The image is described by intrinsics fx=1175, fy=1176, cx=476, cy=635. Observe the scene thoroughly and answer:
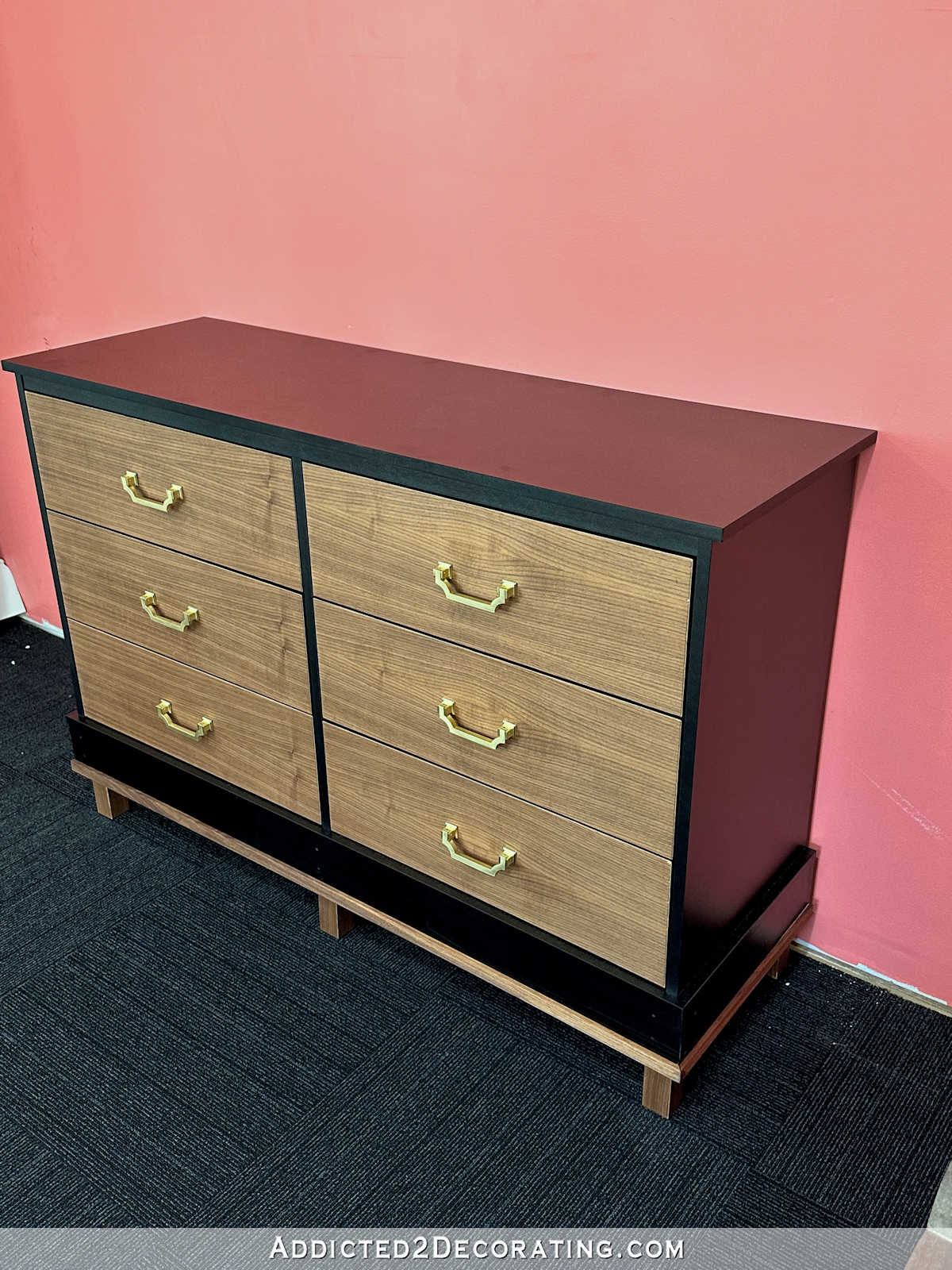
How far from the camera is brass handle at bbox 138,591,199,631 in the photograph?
1.75 metres

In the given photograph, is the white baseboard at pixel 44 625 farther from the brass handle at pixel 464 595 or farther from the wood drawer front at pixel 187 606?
the brass handle at pixel 464 595

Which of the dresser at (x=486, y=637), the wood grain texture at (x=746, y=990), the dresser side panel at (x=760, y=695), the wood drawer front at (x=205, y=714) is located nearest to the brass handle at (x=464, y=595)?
the dresser at (x=486, y=637)

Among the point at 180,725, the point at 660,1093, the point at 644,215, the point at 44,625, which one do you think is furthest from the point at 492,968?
the point at 44,625

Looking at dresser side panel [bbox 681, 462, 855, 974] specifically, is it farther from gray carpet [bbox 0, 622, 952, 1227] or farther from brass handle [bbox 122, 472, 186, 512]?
brass handle [bbox 122, 472, 186, 512]

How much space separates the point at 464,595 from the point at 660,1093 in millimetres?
677

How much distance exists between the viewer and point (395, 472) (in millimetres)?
1391

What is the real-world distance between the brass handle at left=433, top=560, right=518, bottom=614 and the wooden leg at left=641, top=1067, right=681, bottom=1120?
621 millimetres

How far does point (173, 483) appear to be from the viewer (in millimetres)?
1667

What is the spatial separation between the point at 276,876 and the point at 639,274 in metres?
1.11

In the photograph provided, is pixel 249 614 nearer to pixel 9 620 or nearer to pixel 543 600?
pixel 543 600

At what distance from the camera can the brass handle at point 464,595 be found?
4.39ft

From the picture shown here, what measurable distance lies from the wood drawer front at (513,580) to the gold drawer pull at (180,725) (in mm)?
394

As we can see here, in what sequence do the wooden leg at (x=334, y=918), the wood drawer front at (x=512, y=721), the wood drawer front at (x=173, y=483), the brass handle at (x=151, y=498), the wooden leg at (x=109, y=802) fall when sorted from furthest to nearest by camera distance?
the wooden leg at (x=109, y=802), the wooden leg at (x=334, y=918), the brass handle at (x=151, y=498), the wood drawer front at (x=173, y=483), the wood drawer front at (x=512, y=721)

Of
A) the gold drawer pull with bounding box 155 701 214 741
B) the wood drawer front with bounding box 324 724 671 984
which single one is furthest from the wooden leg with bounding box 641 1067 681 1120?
the gold drawer pull with bounding box 155 701 214 741
